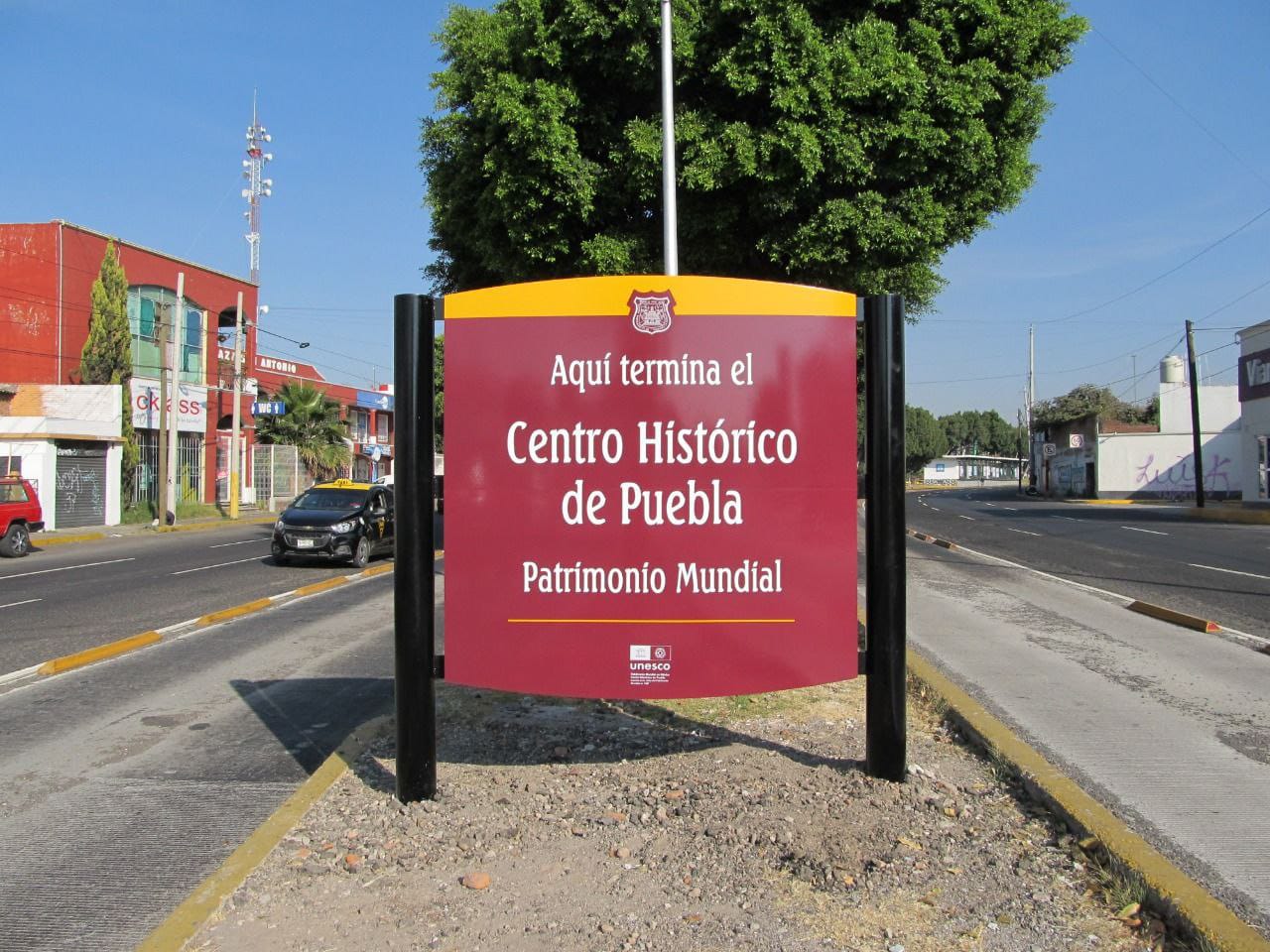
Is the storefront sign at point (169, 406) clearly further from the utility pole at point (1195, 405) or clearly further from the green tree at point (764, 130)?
the utility pole at point (1195, 405)

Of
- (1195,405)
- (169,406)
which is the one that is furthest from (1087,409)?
(169,406)

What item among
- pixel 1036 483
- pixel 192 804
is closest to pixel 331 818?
pixel 192 804

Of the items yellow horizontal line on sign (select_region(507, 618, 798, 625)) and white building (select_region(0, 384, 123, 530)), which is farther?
white building (select_region(0, 384, 123, 530))

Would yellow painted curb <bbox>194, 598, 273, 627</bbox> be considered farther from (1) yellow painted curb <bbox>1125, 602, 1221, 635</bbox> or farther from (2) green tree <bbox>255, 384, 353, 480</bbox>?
(2) green tree <bbox>255, 384, 353, 480</bbox>

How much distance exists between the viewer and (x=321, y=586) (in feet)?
46.9

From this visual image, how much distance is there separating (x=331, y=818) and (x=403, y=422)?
179 centimetres

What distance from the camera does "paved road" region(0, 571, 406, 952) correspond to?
154 inches

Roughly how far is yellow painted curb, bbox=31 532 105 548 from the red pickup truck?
324cm

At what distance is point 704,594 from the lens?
14.6 feet

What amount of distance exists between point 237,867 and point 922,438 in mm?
114167

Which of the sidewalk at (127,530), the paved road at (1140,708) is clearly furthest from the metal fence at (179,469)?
the paved road at (1140,708)

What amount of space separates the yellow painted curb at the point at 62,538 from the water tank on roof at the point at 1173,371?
62.4m

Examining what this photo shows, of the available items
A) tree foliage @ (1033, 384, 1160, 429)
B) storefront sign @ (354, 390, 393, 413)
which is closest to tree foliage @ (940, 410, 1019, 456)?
tree foliage @ (1033, 384, 1160, 429)

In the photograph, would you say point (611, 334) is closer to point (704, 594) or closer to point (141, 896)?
point (704, 594)
